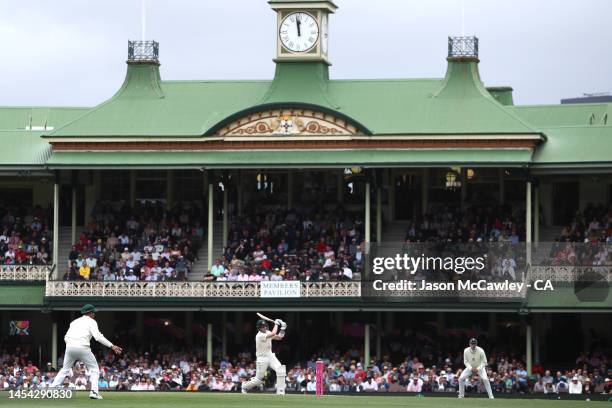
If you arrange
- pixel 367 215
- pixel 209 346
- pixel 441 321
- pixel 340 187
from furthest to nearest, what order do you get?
pixel 340 187 < pixel 441 321 < pixel 209 346 < pixel 367 215

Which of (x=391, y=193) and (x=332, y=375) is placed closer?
(x=332, y=375)

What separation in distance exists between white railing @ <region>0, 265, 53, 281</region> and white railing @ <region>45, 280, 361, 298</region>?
694mm

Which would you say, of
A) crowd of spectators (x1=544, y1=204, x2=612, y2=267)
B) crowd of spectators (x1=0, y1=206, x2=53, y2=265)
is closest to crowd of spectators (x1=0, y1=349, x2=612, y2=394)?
crowd of spectators (x1=544, y1=204, x2=612, y2=267)

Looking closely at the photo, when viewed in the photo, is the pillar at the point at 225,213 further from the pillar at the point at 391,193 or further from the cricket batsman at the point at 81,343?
the cricket batsman at the point at 81,343

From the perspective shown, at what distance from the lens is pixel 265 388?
4553cm

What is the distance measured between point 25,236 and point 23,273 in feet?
7.73

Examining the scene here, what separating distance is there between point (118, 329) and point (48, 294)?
9.94 feet

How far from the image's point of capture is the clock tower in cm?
5106

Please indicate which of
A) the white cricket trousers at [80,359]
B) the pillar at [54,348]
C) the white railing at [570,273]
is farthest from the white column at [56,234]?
the white cricket trousers at [80,359]

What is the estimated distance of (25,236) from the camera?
1996 inches

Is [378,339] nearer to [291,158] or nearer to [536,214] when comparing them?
[291,158]

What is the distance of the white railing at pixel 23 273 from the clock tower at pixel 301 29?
973 cm

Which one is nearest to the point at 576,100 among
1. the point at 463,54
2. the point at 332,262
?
the point at 463,54

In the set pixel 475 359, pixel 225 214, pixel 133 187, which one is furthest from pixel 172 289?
pixel 475 359
